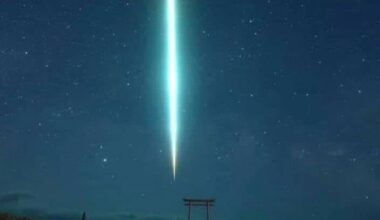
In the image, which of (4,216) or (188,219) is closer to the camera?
(4,216)

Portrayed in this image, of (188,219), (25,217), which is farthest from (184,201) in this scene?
(25,217)

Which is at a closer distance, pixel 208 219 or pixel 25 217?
pixel 25 217

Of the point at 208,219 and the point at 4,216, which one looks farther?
the point at 208,219

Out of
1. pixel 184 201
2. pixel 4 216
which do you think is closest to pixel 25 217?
pixel 4 216

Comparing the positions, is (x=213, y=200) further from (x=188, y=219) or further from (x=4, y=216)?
(x=4, y=216)

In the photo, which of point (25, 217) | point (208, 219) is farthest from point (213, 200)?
point (25, 217)

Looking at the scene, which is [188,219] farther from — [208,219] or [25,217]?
[25,217]

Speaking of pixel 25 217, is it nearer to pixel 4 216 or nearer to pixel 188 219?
pixel 4 216
